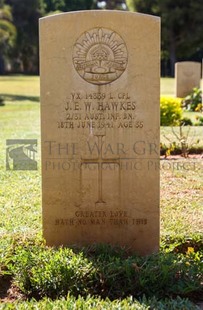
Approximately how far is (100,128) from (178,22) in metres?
36.0

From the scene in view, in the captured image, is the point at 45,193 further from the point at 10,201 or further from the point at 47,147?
the point at 10,201

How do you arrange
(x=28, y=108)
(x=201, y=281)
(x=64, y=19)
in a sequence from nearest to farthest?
(x=201, y=281) → (x=64, y=19) → (x=28, y=108)

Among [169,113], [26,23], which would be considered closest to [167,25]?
[26,23]

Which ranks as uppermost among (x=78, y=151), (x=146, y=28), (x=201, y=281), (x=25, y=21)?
(x=25, y=21)

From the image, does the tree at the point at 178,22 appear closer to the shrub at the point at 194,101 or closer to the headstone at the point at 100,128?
the shrub at the point at 194,101

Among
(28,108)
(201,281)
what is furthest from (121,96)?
(28,108)

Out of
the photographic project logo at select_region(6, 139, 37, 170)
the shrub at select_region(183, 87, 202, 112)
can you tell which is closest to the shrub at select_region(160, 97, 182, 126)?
the shrub at select_region(183, 87, 202, 112)

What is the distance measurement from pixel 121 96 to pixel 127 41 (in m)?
0.40

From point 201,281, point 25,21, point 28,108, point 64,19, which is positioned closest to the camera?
point 201,281

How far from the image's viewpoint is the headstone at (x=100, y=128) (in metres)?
3.85

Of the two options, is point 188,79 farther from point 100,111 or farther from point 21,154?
point 100,111

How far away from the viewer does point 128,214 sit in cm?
405

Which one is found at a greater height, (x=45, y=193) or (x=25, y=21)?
(x=25, y=21)

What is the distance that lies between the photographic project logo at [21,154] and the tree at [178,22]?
30047mm
